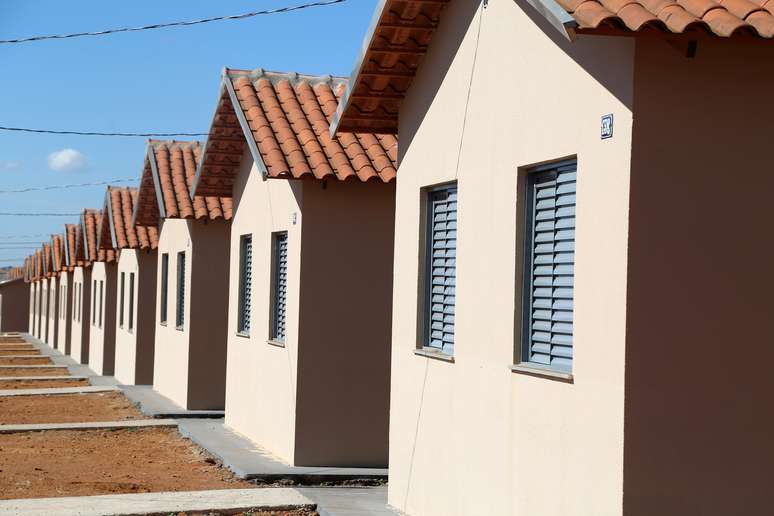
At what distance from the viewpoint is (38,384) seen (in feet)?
95.4

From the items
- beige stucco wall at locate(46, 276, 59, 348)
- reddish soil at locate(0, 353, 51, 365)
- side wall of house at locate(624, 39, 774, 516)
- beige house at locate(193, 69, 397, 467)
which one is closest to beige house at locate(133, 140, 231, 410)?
beige house at locate(193, 69, 397, 467)

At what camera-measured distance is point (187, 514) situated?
10.2 metres

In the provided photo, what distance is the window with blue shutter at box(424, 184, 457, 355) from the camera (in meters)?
9.47

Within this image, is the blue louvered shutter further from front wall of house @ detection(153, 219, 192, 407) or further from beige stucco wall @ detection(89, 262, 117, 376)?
beige stucco wall @ detection(89, 262, 117, 376)

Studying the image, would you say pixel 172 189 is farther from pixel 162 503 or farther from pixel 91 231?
pixel 91 231

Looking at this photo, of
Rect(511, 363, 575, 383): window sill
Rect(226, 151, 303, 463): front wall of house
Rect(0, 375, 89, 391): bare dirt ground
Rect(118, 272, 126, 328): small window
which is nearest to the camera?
Rect(511, 363, 575, 383): window sill

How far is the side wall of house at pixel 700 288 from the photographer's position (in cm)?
632

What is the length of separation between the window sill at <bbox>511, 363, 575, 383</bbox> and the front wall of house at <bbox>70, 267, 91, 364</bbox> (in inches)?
1185

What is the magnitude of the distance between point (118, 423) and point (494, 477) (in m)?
11.3

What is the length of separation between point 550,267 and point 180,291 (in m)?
14.6

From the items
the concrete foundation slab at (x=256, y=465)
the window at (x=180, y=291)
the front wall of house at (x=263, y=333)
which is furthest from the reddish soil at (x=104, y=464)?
the window at (x=180, y=291)

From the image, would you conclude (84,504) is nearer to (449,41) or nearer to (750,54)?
(449,41)

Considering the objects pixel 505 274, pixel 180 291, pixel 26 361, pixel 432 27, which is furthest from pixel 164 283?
pixel 26 361

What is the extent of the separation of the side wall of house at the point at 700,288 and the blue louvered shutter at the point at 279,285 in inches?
320
